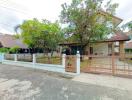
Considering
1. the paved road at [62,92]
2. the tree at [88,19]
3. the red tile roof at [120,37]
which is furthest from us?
the red tile roof at [120,37]

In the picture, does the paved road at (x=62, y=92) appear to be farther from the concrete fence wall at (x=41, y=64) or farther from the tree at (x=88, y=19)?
the tree at (x=88, y=19)

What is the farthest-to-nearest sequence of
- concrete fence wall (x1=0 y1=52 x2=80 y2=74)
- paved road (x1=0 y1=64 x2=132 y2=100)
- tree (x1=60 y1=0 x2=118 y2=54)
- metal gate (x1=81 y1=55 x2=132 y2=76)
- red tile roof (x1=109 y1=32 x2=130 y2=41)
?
red tile roof (x1=109 y1=32 x2=130 y2=41)
tree (x1=60 y1=0 x2=118 y2=54)
concrete fence wall (x1=0 y1=52 x2=80 y2=74)
metal gate (x1=81 y1=55 x2=132 y2=76)
paved road (x1=0 y1=64 x2=132 y2=100)

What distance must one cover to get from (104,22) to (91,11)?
182 centimetres

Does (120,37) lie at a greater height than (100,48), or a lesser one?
greater

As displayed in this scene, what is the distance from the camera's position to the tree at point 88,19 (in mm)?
13195

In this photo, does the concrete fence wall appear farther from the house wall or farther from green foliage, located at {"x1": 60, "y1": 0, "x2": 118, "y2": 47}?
the house wall

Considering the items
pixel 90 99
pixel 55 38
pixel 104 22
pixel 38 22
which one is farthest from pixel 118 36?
pixel 90 99

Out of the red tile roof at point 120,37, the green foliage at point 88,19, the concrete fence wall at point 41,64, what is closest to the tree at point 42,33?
the green foliage at point 88,19

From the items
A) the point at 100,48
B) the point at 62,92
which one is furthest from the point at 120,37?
the point at 62,92

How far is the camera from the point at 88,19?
1328 cm

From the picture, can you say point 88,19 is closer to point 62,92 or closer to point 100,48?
point 100,48

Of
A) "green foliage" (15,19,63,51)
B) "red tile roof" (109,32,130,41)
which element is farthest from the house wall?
"green foliage" (15,19,63,51)

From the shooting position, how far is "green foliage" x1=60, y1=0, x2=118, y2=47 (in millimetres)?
13195

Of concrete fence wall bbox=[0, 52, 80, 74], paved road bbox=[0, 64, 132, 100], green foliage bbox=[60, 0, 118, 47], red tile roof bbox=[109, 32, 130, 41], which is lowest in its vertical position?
paved road bbox=[0, 64, 132, 100]
